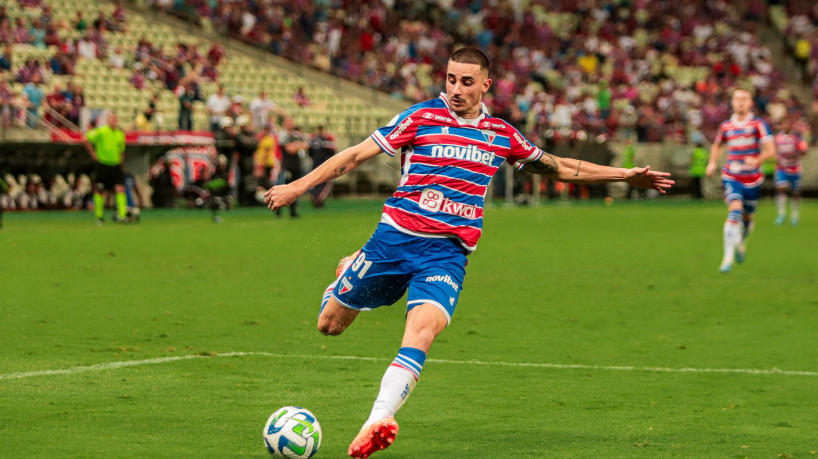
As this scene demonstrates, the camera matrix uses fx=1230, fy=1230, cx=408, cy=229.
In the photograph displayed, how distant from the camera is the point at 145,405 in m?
7.16

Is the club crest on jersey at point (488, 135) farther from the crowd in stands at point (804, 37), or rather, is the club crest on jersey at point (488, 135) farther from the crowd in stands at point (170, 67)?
the crowd in stands at point (804, 37)

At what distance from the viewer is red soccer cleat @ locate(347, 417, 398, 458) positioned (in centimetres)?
550

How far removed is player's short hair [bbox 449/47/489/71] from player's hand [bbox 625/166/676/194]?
47.5 inches

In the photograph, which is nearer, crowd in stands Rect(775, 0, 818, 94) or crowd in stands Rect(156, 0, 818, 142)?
crowd in stands Rect(156, 0, 818, 142)

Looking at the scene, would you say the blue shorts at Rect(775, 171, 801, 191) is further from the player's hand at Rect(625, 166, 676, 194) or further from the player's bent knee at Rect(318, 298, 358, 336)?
the player's bent knee at Rect(318, 298, 358, 336)

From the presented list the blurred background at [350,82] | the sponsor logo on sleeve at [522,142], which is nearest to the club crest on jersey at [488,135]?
the sponsor logo on sleeve at [522,142]

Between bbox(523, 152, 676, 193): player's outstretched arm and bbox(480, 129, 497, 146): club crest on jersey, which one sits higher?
bbox(480, 129, 497, 146): club crest on jersey

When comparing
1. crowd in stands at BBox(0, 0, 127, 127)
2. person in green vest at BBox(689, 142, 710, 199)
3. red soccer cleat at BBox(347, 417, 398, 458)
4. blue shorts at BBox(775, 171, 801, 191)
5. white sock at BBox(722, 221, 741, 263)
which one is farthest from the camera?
person in green vest at BBox(689, 142, 710, 199)

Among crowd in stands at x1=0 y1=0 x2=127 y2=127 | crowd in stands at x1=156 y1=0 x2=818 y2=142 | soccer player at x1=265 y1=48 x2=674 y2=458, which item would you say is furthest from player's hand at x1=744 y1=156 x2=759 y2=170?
crowd in stands at x1=156 y1=0 x2=818 y2=142

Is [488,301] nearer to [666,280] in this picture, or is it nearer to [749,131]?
[666,280]

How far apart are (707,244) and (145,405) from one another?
15.6m

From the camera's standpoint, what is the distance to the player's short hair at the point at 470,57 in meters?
6.49

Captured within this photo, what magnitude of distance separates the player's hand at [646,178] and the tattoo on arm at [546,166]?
1.38 ft

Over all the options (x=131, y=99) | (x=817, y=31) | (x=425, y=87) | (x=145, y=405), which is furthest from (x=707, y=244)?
(x=817, y=31)
